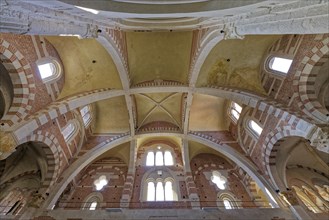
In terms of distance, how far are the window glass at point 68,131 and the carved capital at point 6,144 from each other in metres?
3.90

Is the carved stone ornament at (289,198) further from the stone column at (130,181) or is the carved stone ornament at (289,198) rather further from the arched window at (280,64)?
the stone column at (130,181)

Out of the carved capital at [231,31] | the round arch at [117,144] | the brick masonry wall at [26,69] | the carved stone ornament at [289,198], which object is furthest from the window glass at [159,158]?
the carved capital at [231,31]

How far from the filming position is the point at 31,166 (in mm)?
10344

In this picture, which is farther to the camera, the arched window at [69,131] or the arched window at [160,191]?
the arched window at [160,191]

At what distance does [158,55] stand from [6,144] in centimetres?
897

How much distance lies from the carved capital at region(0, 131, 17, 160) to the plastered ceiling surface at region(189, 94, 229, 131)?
972cm

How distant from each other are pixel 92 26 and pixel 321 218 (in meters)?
11.1

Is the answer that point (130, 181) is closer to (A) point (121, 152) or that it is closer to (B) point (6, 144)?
(A) point (121, 152)

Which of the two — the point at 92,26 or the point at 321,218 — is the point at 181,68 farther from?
the point at 321,218

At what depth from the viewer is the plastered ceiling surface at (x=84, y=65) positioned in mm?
9637

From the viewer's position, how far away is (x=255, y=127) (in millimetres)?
10844

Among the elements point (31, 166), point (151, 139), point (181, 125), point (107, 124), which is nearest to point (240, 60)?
point (181, 125)

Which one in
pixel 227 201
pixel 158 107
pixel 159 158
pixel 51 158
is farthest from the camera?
pixel 158 107

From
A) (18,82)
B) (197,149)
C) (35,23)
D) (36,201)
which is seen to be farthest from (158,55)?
(36,201)
